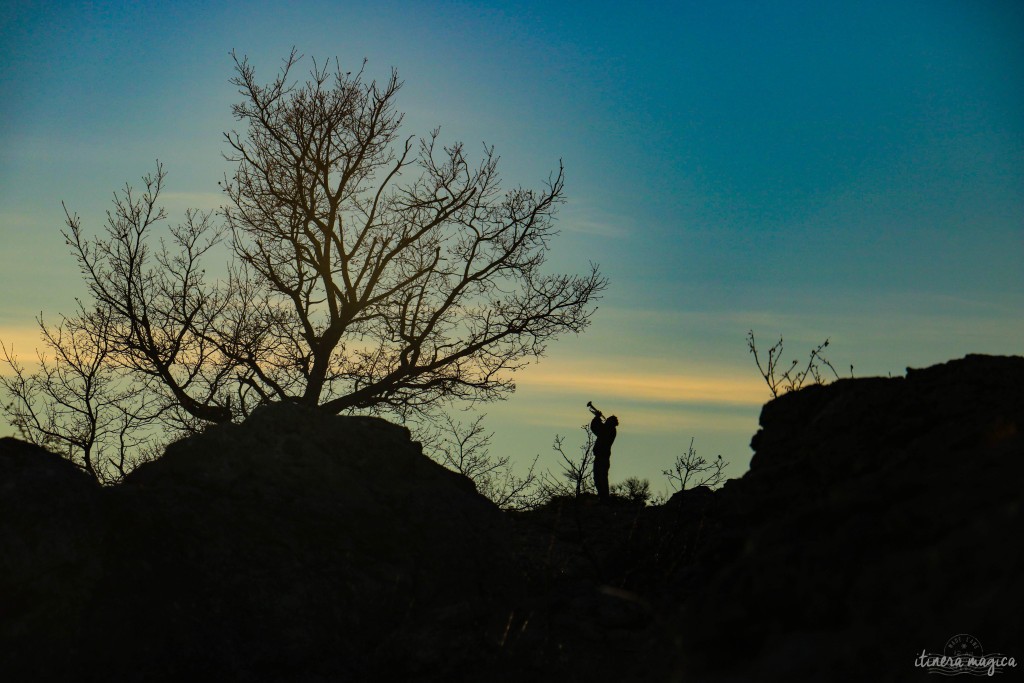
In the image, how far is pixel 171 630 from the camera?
668 cm

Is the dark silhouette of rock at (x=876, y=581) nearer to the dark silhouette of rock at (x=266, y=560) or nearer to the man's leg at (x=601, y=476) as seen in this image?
the dark silhouette of rock at (x=266, y=560)

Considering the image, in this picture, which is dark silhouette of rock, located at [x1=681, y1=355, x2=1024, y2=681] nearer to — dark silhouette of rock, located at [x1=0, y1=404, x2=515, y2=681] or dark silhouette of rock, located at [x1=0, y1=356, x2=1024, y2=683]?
dark silhouette of rock, located at [x1=0, y1=356, x2=1024, y2=683]

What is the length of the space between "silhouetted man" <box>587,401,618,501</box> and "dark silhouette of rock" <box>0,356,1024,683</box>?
7530 mm

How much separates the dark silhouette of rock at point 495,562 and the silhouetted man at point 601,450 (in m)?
7.53

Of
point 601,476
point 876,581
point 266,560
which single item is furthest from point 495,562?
point 601,476

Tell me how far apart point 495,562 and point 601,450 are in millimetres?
9204

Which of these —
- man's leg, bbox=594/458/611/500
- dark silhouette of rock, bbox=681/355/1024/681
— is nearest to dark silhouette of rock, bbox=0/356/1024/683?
dark silhouette of rock, bbox=681/355/1024/681

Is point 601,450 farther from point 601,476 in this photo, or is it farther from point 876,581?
point 876,581

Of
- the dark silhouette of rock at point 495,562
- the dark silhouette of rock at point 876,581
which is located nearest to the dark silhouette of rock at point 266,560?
the dark silhouette of rock at point 495,562

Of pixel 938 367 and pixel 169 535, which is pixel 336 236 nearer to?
pixel 169 535

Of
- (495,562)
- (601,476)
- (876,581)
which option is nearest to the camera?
(876,581)

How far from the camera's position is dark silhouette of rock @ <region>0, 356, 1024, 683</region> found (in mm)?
2846

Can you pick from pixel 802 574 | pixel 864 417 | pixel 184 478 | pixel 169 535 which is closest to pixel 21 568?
pixel 169 535

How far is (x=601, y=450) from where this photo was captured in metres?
17.9
